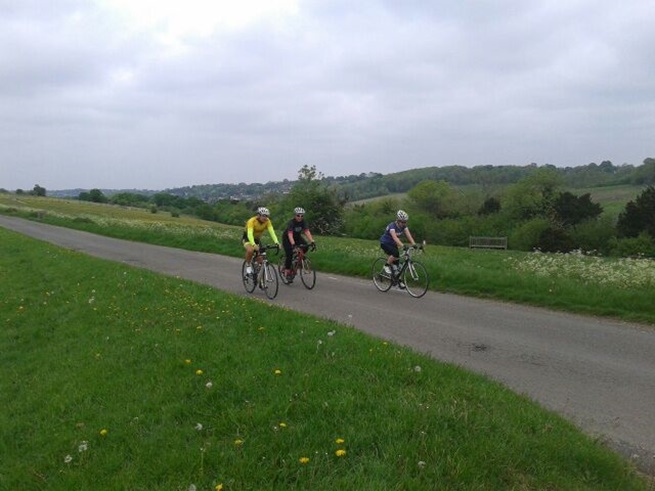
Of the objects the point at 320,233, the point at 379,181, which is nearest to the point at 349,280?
the point at 320,233

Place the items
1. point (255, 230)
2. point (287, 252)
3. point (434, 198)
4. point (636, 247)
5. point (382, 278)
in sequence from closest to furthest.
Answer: point (255, 230) < point (382, 278) < point (287, 252) < point (636, 247) < point (434, 198)

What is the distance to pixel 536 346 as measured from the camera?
7.98 metres

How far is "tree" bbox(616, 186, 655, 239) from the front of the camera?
4919cm

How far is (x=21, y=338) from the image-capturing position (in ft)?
30.6

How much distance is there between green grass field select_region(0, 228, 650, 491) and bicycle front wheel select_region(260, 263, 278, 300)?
4899 millimetres

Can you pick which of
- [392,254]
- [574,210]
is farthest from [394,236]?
[574,210]

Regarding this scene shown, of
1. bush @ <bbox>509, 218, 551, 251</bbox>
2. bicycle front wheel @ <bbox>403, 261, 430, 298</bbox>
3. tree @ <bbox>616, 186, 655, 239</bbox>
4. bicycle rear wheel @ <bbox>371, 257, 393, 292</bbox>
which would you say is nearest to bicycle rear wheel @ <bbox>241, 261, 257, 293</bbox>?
bicycle rear wheel @ <bbox>371, 257, 393, 292</bbox>

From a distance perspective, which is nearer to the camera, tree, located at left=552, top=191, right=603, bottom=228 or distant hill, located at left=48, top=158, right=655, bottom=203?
tree, located at left=552, top=191, right=603, bottom=228

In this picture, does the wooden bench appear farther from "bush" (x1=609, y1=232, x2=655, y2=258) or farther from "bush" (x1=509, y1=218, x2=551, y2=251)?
"bush" (x1=609, y1=232, x2=655, y2=258)

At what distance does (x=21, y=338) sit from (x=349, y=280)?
8623 millimetres

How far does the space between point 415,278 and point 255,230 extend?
167 inches

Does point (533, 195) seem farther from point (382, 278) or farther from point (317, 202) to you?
point (382, 278)

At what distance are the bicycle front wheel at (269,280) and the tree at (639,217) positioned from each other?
45550mm

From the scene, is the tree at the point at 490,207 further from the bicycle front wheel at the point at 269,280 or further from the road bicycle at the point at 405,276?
the bicycle front wheel at the point at 269,280
